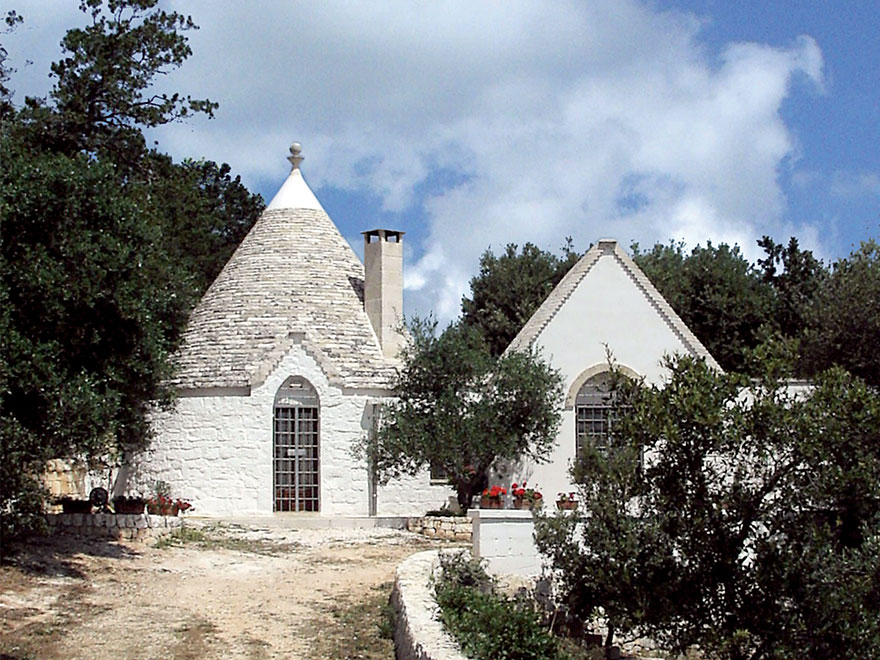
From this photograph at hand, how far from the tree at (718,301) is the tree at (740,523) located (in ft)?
82.1

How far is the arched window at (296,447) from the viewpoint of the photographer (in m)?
27.4

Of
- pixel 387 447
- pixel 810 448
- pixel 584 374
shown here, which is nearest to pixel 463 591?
pixel 810 448

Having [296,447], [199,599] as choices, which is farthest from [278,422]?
[199,599]

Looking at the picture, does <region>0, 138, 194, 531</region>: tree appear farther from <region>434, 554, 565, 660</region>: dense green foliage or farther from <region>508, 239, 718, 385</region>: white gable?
Answer: <region>508, 239, 718, 385</region>: white gable

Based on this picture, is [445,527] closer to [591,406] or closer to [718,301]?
[591,406]

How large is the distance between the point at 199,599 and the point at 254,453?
34.9 ft

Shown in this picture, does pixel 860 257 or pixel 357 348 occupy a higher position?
pixel 860 257

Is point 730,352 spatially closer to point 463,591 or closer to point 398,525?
point 398,525

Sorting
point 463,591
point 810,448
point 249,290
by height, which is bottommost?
point 463,591

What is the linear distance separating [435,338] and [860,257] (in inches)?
416

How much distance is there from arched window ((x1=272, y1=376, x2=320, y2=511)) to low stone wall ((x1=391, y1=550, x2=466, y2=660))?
990 cm

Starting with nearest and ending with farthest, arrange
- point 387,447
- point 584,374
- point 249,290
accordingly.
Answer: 1. point 387,447
2. point 584,374
3. point 249,290

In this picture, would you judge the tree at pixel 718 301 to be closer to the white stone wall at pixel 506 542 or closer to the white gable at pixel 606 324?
the white gable at pixel 606 324

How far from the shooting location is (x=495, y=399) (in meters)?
25.1
